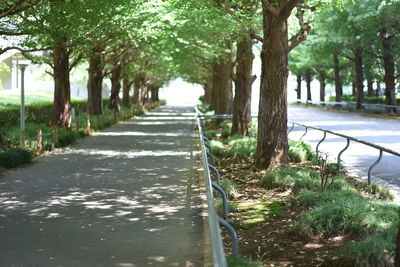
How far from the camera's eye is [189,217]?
328 inches

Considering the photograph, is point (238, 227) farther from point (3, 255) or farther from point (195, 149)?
point (195, 149)

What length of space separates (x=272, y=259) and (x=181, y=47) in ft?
74.7

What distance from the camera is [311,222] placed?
23.1 ft

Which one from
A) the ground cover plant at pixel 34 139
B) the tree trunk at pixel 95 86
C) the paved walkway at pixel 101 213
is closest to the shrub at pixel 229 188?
the paved walkway at pixel 101 213

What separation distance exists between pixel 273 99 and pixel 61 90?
13974mm

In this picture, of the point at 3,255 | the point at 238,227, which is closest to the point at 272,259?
the point at 238,227

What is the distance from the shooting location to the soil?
6227mm

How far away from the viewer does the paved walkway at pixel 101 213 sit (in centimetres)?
631

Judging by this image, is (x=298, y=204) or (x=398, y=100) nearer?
(x=298, y=204)

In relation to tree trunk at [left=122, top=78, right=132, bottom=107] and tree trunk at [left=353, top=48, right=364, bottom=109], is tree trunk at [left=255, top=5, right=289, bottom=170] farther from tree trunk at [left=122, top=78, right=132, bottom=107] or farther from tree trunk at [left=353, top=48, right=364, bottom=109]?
tree trunk at [left=122, top=78, right=132, bottom=107]

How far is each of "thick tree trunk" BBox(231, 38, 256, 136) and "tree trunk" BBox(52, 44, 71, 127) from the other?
761 cm

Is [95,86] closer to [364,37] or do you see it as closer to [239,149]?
[364,37]

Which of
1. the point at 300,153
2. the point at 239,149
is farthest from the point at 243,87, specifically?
the point at 300,153

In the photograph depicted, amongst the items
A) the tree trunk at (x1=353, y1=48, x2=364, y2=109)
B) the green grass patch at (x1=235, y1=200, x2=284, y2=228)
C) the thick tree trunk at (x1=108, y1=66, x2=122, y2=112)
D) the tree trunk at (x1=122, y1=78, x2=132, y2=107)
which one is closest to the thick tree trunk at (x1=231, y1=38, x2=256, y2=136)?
the green grass patch at (x1=235, y1=200, x2=284, y2=228)
